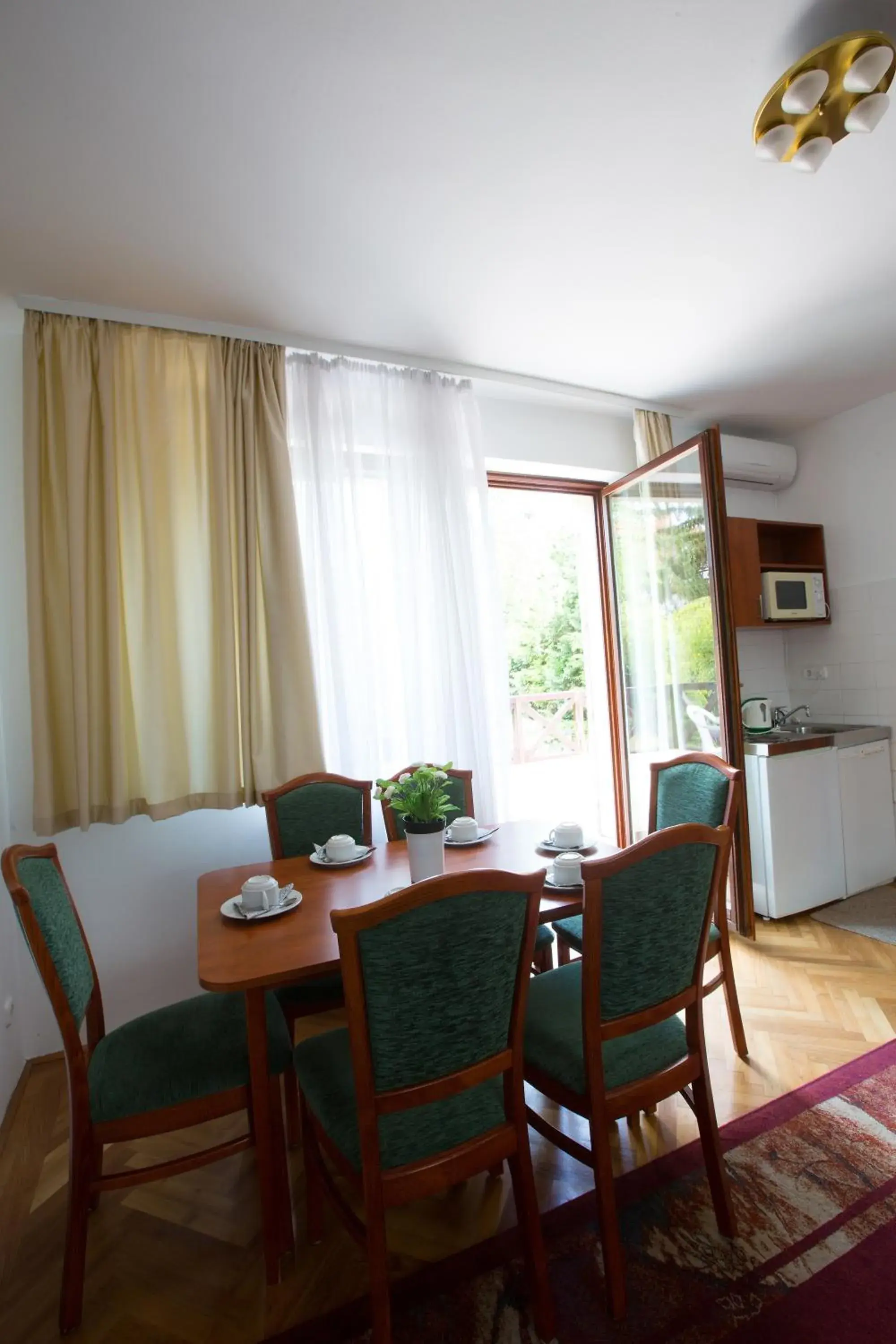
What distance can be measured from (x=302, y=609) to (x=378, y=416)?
1.01m

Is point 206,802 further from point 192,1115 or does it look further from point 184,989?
point 192,1115

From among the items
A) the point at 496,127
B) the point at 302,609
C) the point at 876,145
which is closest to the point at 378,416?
the point at 302,609

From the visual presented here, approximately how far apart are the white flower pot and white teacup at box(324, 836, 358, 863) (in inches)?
16.1

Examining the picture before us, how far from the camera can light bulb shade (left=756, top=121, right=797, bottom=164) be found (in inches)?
65.4

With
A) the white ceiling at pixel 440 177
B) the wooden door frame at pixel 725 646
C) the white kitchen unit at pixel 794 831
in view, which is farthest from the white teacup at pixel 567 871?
the white ceiling at pixel 440 177

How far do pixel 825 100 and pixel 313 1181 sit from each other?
2971mm

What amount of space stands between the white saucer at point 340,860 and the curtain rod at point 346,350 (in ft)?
6.86

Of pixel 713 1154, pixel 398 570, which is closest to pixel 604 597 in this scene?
pixel 398 570

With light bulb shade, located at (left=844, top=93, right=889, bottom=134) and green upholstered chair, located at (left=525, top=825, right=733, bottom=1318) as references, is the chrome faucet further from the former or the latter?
light bulb shade, located at (left=844, top=93, right=889, bottom=134)

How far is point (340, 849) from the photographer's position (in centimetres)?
208

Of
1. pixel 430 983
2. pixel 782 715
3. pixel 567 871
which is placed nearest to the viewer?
pixel 430 983

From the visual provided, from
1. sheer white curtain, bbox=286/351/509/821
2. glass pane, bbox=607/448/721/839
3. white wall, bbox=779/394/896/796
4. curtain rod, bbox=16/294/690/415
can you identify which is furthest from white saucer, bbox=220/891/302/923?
white wall, bbox=779/394/896/796

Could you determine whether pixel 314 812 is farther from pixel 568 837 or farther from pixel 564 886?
pixel 564 886

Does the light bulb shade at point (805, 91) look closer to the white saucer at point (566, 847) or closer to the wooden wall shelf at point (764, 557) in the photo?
the white saucer at point (566, 847)
